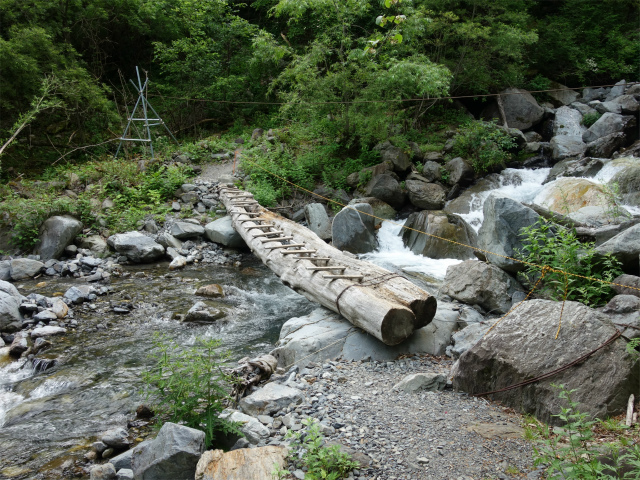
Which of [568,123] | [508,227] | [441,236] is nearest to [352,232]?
[441,236]

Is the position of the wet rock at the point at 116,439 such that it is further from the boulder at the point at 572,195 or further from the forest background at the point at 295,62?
the boulder at the point at 572,195

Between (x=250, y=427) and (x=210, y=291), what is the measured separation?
14.6 ft

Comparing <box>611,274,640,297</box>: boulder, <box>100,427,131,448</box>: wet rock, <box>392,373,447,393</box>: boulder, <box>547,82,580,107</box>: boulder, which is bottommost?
<box>100,427,131,448</box>: wet rock

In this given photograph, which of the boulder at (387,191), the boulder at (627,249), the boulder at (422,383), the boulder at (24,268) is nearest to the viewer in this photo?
the boulder at (422,383)

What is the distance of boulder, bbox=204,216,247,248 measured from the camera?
985 cm

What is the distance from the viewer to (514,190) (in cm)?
1120

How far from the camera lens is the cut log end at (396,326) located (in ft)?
15.0

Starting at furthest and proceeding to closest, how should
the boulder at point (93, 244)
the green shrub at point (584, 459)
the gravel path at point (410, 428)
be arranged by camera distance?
the boulder at point (93, 244)
the gravel path at point (410, 428)
the green shrub at point (584, 459)

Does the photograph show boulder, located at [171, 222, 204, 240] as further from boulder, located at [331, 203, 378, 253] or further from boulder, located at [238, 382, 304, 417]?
boulder, located at [238, 382, 304, 417]

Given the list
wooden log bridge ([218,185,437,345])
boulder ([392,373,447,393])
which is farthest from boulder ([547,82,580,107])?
boulder ([392,373,447,393])

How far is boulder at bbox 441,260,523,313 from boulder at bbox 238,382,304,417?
2945 millimetres

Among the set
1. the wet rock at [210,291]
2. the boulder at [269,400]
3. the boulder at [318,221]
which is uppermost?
the boulder at [269,400]

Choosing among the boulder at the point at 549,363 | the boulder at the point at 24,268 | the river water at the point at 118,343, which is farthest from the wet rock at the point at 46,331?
the boulder at the point at 549,363

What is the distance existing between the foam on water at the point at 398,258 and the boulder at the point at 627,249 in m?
2.93
